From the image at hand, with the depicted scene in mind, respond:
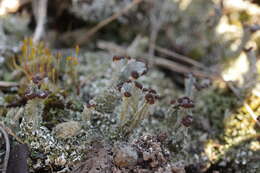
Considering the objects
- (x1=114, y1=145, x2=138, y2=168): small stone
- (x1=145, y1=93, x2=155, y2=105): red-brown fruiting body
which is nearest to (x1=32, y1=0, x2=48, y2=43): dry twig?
(x1=145, y1=93, x2=155, y2=105): red-brown fruiting body

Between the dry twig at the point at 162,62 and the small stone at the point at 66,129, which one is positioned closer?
the small stone at the point at 66,129

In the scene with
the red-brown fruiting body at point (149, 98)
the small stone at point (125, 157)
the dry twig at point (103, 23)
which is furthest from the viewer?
the dry twig at point (103, 23)

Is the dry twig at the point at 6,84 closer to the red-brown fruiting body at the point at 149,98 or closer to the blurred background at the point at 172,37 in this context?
the blurred background at the point at 172,37

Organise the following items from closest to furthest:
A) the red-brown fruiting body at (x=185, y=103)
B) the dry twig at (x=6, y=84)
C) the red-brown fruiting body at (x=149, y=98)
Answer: the red-brown fruiting body at (x=149, y=98), the red-brown fruiting body at (x=185, y=103), the dry twig at (x=6, y=84)

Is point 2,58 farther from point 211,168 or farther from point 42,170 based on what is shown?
point 211,168

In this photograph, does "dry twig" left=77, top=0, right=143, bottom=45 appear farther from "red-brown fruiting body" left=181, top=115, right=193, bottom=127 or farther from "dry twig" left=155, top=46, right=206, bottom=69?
"red-brown fruiting body" left=181, top=115, right=193, bottom=127

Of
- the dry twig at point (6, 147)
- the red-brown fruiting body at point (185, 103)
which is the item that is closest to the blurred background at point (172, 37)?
the red-brown fruiting body at point (185, 103)

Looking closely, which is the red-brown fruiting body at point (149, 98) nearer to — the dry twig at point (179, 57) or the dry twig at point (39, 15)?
the dry twig at point (179, 57)

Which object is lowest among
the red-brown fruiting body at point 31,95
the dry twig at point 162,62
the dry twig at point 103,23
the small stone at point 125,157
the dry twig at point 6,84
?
the small stone at point 125,157

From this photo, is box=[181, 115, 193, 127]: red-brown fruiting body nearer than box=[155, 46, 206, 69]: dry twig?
Yes

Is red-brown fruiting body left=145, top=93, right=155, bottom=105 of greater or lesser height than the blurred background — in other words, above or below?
below

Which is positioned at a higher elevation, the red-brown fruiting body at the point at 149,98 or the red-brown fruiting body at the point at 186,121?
the red-brown fruiting body at the point at 149,98
